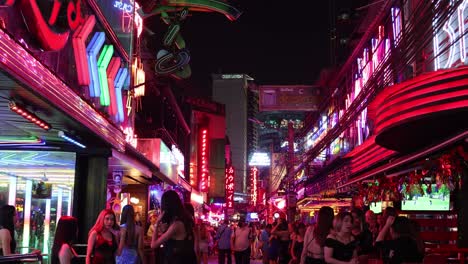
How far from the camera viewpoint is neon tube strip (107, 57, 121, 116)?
1445 cm

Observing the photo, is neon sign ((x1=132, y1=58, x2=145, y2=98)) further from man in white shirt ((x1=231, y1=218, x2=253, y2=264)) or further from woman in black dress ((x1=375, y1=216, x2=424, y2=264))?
woman in black dress ((x1=375, y1=216, x2=424, y2=264))

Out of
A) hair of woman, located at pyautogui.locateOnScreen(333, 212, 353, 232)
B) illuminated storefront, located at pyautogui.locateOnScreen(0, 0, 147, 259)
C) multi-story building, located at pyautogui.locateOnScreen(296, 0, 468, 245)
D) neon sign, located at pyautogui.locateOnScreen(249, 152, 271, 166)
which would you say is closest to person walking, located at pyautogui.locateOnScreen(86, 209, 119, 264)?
illuminated storefront, located at pyautogui.locateOnScreen(0, 0, 147, 259)

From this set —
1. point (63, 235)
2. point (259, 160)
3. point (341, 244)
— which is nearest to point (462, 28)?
point (341, 244)

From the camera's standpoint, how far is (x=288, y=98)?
85.7ft

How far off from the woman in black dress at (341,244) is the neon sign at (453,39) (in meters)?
5.05

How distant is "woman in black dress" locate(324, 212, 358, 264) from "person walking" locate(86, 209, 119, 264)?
2.79 metres

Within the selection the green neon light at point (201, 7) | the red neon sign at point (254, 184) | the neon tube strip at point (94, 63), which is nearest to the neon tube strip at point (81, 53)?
the neon tube strip at point (94, 63)

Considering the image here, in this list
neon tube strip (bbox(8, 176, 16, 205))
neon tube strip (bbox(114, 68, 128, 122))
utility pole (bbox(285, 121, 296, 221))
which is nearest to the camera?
neon tube strip (bbox(114, 68, 128, 122))

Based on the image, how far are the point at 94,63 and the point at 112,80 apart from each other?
1.73 metres

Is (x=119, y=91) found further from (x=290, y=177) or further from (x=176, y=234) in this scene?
(x=290, y=177)

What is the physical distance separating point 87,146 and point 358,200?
8.60 metres

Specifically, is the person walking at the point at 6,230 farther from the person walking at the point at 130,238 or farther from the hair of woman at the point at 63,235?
the hair of woman at the point at 63,235

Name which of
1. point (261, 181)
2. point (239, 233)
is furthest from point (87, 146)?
point (261, 181)

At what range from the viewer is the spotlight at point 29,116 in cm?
804
